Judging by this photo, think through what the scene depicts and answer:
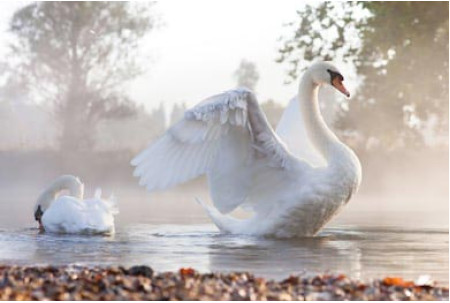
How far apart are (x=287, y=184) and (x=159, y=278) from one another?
14.3 feet

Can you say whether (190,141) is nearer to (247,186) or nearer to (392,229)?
(247,186)

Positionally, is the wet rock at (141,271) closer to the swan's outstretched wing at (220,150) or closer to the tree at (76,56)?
the swan's outstretched wing at (220,150)

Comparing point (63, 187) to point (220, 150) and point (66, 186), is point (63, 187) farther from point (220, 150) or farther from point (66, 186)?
point (220, 150)

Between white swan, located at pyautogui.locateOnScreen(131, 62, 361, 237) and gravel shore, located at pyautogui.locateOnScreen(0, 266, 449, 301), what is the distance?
3.25 metres

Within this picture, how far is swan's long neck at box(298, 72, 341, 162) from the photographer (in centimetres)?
1149

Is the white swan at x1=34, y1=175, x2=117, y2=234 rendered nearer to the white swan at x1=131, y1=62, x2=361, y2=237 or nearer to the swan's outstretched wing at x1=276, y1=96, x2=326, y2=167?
the white swan at x1=131, y1=62, x2=361, y2=237

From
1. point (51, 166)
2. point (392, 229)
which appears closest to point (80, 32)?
point (51, 166)

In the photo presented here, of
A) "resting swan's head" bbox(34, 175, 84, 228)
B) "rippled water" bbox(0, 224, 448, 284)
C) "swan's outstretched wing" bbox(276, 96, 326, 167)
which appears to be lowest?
"rippled water" bbox(0, 224, 448, 284)

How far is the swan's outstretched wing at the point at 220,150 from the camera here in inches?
393

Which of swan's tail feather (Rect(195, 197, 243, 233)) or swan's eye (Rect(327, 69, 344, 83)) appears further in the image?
swan's eye (Rect(327, 69, 344, 83))

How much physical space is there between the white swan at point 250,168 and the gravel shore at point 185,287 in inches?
128

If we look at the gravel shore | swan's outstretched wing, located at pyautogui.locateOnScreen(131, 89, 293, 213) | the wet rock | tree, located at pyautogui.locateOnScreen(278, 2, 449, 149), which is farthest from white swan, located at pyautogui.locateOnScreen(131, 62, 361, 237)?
tree, located at pyautogui.locateOnScreen(278, 2, 449, 149)

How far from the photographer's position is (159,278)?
6727mm

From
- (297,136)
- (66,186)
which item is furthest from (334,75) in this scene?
(66,186)
